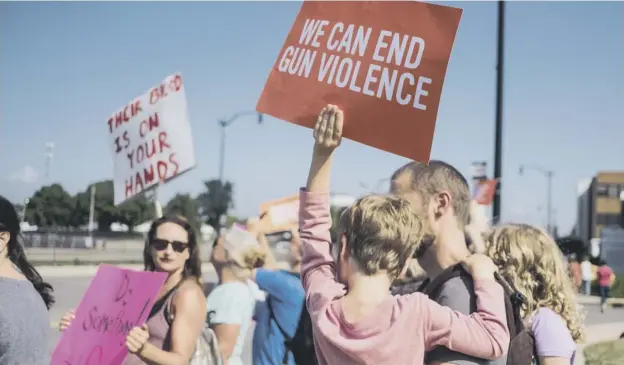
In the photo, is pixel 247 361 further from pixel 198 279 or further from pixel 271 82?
pixel 271 82

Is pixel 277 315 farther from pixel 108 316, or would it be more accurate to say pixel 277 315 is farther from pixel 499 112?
pixel 499 112

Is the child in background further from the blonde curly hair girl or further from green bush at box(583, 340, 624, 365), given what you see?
green bush at box(583, 340, 624, 365)

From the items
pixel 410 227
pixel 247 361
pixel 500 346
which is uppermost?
pixel 410 227

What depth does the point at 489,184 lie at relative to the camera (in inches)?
420

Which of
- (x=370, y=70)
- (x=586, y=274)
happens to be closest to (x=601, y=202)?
(x=586, y=274)

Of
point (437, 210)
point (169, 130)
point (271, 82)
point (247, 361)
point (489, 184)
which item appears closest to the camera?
point (437, 210)

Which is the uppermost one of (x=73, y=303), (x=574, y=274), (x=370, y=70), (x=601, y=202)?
(x=601, y=202)

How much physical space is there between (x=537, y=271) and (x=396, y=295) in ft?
3.27

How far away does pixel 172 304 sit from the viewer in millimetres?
3191

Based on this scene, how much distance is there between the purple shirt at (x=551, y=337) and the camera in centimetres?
268

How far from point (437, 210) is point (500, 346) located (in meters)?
0.46

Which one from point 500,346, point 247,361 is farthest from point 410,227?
point 247,361

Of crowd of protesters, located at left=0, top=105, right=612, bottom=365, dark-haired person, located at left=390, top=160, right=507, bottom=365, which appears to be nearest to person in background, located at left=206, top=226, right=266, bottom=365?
crowd of protesters, located at left=0, top=105, right=612, bottom=365

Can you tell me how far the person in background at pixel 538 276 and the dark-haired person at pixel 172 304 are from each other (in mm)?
1304
